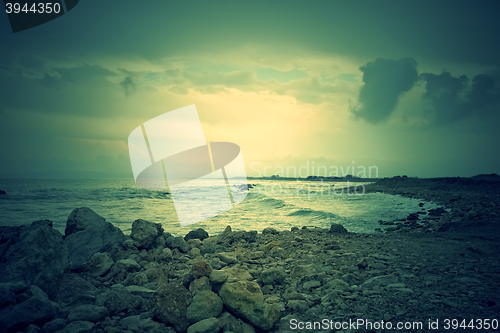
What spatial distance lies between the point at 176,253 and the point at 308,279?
163 inches

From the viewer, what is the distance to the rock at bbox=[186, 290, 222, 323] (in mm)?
3307

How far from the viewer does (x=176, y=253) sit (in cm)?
710

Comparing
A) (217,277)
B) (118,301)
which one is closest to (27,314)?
(118,301)

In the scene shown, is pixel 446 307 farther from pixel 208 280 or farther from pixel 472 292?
pixel 208 280

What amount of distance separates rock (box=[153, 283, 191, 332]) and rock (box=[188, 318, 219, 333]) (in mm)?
227

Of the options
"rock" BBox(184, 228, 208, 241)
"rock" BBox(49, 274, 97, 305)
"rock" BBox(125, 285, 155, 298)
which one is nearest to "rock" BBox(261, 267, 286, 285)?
"rock" BBox(125, 285, 155, 298)

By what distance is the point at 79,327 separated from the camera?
120 inches

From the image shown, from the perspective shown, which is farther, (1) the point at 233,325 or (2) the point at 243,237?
(2) the point at 243,237

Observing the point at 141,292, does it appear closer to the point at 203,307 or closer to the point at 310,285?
the point at 203,307

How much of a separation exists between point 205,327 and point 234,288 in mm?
660

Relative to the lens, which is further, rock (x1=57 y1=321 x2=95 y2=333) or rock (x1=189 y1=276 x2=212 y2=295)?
rock (x1=189 y1=276 x2=212 y2=295)

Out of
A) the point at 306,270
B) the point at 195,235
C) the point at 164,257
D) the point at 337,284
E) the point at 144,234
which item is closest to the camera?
the point at 337,284

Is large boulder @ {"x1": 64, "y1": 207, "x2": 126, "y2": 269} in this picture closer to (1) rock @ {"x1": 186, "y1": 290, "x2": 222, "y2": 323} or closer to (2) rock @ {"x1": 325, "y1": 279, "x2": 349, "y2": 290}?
(1) rock @ {"x1": 186, "y1": 290, "x2": 222, "y2": 323}

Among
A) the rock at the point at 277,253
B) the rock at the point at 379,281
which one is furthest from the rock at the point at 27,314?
the rock at the point at 277,253
